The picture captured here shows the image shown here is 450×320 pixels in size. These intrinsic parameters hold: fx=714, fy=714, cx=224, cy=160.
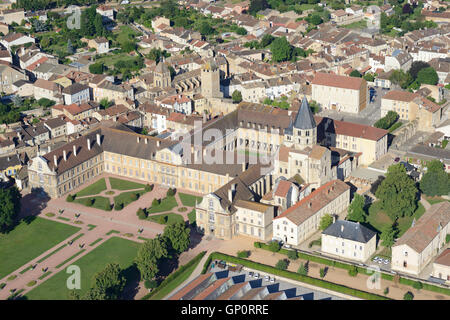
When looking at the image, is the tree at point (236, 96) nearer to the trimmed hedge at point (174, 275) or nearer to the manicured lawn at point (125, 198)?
the manicured lawn at point (125, 198)

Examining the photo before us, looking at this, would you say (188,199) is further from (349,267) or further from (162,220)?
(349,267)

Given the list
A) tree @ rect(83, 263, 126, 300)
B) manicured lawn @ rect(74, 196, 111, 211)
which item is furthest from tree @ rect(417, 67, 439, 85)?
tree @ rect(83, 263, 126, 300)

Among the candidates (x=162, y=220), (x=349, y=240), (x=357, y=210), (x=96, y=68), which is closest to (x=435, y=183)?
(x=357, y=210)

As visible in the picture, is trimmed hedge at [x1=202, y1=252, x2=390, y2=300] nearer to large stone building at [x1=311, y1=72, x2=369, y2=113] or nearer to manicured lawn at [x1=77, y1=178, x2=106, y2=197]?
manicured lawn at [x1=77, y1=178, x2=106, y2=197]

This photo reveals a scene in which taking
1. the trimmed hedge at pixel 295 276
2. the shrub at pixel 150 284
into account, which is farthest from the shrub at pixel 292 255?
the shrub at pixel 150 284

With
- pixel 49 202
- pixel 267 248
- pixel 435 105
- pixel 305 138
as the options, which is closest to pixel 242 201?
pixel 267 248

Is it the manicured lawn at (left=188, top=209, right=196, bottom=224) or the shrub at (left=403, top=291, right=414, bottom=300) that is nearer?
the shrub at (left=403, top=291, right=414, bottom=300)
